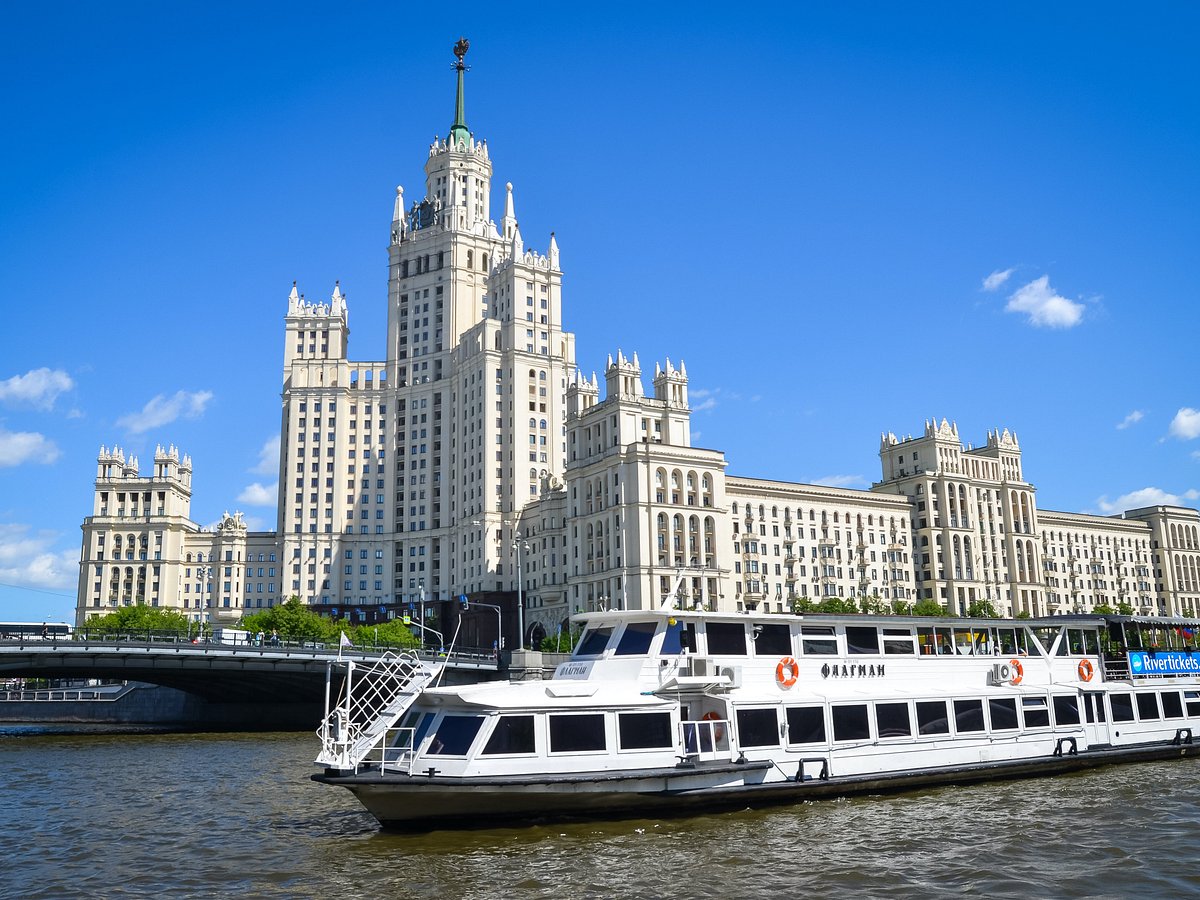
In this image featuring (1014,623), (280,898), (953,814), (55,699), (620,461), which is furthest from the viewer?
(620,461)

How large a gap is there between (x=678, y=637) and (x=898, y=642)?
941 centimetres

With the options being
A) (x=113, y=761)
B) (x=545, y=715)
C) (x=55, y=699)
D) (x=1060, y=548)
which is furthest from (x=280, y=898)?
(x=1060, y=548)

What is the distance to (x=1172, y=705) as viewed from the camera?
43.5 m

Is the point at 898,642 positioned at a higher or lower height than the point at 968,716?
higher

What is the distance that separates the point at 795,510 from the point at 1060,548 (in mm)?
56072

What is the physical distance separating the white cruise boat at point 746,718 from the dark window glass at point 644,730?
43 millimetres

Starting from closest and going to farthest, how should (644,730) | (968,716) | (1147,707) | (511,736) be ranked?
1. (511,736)
2. (644,730)
3. (968,716)
4. (1147,707)

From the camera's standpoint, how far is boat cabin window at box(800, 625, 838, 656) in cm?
3612

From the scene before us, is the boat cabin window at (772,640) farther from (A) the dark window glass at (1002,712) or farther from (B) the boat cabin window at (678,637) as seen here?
(A) the dark window glass at (1002,712)

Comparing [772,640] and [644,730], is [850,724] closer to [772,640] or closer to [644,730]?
[772,640]

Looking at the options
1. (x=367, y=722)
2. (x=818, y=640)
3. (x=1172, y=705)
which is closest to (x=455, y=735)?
(x=367, y=722)

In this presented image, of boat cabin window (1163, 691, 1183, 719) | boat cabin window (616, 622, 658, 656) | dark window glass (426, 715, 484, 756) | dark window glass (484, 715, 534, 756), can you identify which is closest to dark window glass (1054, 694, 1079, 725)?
boat cabin window (1163, 691, 1183, 719)

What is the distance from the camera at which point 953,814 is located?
31.6 metres

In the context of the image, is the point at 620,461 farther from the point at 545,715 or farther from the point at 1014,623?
the point at 545,715
